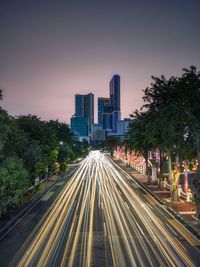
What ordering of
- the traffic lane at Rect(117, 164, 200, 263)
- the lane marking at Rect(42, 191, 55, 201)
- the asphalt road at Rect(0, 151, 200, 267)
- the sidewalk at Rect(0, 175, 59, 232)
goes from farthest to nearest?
the lane marking at Rect(42, 191, 55, 201) → the sidewalk at Rect(0, 175, 59, 232) → the traffic lane at Rect(117, 164, 200, 263) → the asphalt road at Rect(0, 151, 200, 267)

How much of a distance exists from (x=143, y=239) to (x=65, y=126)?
71.4 metres

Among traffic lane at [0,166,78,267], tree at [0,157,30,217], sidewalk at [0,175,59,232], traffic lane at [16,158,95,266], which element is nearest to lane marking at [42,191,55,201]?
sidewalk at [0,175,59,232]

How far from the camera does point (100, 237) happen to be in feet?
57.6

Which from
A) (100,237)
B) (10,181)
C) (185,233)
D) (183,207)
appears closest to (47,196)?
(183,207)

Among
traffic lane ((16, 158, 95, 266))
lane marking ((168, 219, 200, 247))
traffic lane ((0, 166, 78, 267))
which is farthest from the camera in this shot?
lane marking ((168, 219, 200, 247))

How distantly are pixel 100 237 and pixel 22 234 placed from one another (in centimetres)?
558

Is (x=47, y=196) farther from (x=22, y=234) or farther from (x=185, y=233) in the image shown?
(x=185, y=233)

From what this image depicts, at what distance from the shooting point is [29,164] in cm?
2912

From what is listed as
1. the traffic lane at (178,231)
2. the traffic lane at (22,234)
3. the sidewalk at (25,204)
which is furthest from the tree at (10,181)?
the traffic lane at (178,231)

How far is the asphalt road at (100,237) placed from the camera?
14.1 m

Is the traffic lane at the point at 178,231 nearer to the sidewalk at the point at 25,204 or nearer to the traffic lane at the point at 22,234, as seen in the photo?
the traffic lane at the point at 22,234

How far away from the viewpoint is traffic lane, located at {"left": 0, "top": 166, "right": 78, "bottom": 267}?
15.3m

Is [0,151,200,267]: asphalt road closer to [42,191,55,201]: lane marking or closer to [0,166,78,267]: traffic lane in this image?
[0,166,78,267]: traffic lane

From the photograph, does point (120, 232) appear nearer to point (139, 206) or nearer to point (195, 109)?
point (139, 206)
